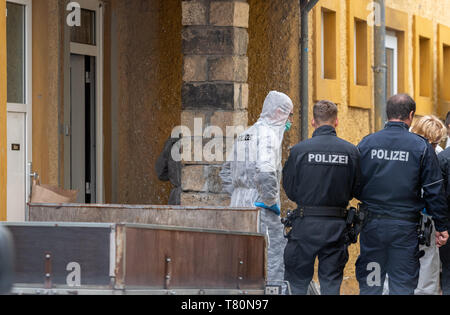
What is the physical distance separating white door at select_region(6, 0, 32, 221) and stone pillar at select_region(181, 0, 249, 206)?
1416mm

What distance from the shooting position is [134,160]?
12.6 metres

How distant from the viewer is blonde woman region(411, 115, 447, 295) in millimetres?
10164

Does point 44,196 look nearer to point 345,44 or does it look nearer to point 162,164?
point 162,164

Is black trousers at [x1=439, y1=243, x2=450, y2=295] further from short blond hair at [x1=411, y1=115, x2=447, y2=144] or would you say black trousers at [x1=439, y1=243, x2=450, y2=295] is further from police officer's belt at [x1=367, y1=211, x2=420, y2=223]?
police officer's belt at [x1=367, y1=211, x2=420, y2=223]

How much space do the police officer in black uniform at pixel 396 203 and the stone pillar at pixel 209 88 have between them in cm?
241

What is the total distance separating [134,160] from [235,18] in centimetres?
236

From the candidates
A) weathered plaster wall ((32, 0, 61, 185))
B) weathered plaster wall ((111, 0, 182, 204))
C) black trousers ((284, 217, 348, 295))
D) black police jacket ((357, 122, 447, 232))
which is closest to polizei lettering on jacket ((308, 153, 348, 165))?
black police jacket ((357, 122, 447, 232))

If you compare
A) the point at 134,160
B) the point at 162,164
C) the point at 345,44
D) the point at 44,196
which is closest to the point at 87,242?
the point at 44,196

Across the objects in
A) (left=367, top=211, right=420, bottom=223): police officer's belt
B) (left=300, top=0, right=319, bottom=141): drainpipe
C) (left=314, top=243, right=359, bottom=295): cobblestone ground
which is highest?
(left=300, top=0, right=319, bottom=141): drainpipe

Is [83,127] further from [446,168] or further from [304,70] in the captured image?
[446,168]

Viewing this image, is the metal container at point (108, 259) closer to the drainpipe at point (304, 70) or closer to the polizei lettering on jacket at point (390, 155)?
the polizei lettering on jacket at point (390, 155)

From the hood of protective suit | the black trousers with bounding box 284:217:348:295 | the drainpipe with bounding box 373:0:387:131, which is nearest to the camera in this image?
the black trousers with bounding box 284:217:348:295

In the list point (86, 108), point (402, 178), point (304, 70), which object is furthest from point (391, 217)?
point (86, 108)

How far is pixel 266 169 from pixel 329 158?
737mm
